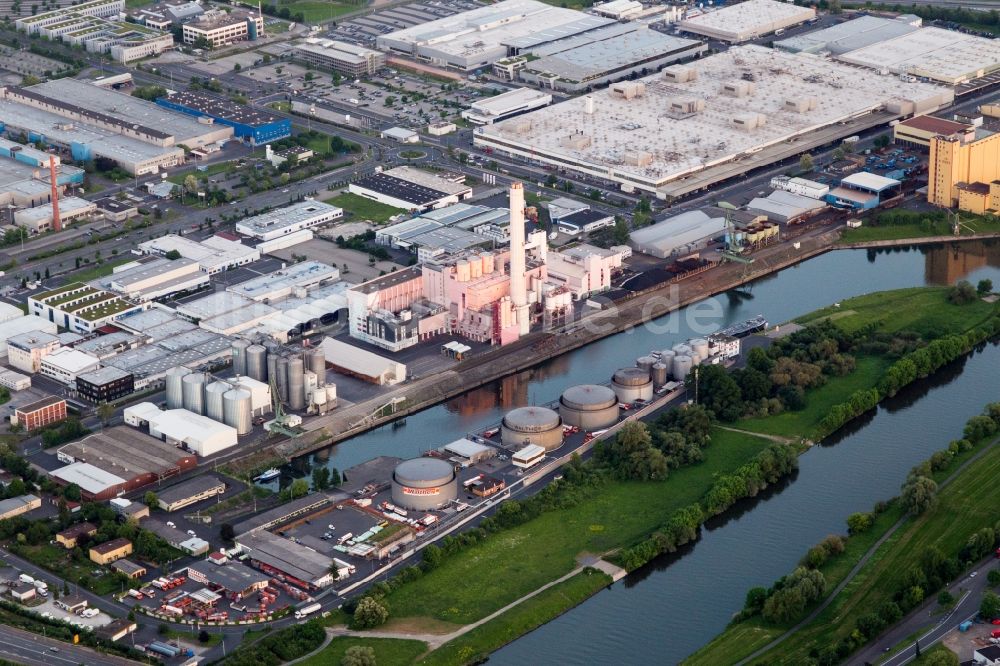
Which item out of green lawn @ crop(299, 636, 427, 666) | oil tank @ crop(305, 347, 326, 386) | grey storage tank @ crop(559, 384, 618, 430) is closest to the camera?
green lawn @ crop(299, 636, 427, 666)

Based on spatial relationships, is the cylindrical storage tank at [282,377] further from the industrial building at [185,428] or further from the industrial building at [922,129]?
the industrial building at [922,129]

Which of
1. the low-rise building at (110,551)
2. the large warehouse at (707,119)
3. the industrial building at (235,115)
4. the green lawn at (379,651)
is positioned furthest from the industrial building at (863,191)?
the low-rise building at (110,551)

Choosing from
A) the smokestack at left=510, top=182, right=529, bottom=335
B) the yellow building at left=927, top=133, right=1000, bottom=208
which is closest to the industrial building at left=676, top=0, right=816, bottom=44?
the yellow building at left=927, top=133, right=1000, bottom=208

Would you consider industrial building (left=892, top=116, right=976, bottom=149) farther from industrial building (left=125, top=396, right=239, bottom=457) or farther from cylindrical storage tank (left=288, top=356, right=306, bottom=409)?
industrial building (left=125, top=396, right=239, bottom=457)

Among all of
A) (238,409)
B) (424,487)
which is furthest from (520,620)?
(238,409)

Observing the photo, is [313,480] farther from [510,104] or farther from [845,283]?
[510,104]

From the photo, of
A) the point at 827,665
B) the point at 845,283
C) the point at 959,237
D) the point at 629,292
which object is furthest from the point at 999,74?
the point at 827,665
